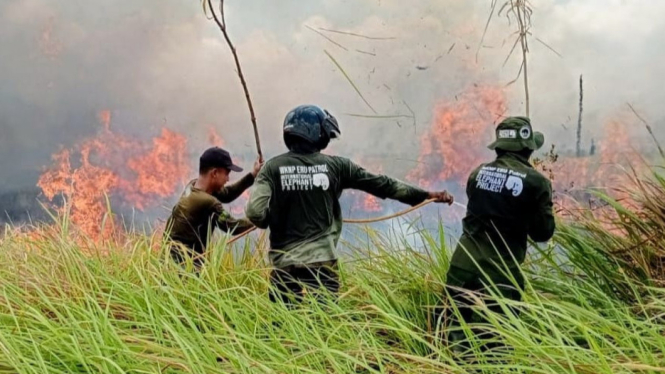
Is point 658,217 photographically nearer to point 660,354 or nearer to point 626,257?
point 626,257

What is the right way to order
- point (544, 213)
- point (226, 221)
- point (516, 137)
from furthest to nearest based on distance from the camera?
1. point (226, 221)
2. point (516, 137)
3. point (544, 213)

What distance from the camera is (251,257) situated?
187 inches

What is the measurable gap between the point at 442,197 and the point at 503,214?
27.2 inches

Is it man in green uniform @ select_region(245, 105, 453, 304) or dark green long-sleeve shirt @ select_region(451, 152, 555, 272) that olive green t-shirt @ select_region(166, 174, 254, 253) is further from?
dark green long-sleeve shirt @ select_region(451, 152, 555, 272)

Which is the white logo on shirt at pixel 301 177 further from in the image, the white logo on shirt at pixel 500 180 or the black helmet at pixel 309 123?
the white logo on shirt at pixel 500 180

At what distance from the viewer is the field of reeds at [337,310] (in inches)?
105

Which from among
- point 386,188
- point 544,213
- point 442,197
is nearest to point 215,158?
point 386,188

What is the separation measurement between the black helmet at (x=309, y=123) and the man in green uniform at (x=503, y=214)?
80cm

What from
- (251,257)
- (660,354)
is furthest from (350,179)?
(660,354)

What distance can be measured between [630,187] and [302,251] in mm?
1641

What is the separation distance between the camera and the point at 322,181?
386 cm

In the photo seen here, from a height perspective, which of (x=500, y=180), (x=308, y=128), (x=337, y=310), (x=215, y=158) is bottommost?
(x=337, y=310)

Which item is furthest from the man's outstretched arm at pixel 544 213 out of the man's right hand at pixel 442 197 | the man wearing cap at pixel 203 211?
the man wearing cap at pixel 203 211

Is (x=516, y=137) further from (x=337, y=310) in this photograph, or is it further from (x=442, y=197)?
(x=337, y=310)
